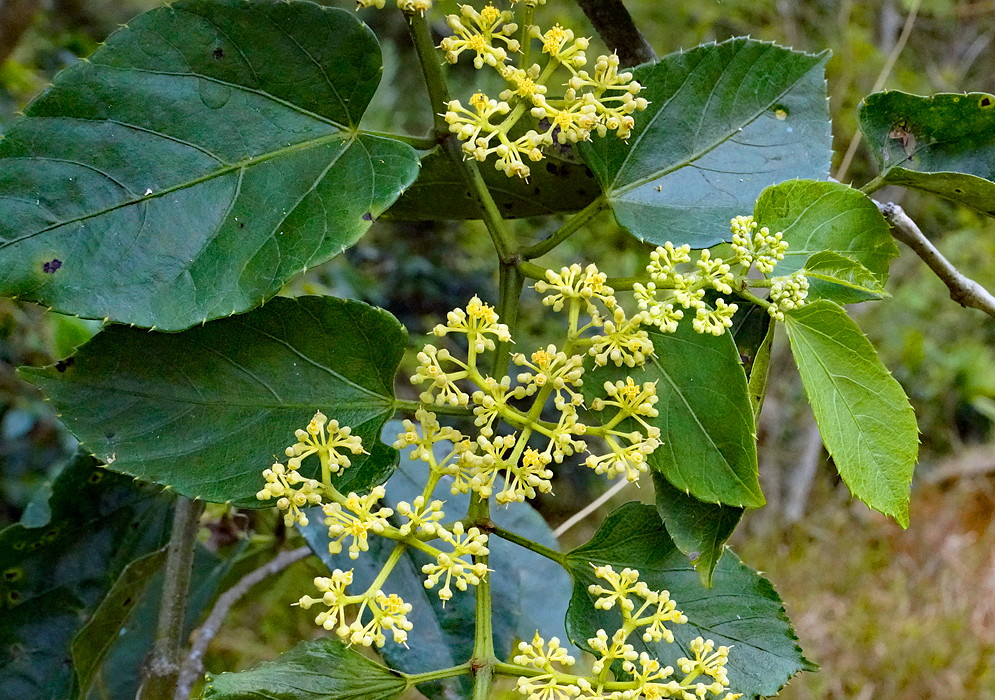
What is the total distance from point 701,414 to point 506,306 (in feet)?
0.51

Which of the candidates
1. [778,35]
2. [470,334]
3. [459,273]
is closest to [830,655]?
[459,273]

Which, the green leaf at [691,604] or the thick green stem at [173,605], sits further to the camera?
the thick green stem at [173,605]

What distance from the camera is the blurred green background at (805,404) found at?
2.73 meters


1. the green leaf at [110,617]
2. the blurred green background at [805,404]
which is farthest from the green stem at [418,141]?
the blurred green background at [805,404]

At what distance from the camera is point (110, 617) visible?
0.75 metres

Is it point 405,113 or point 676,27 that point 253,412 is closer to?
point 405,113

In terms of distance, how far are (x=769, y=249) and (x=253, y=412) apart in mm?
376

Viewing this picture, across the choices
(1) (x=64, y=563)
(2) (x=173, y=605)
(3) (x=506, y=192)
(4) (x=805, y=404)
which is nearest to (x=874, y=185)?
(3) (x=506, y=192)

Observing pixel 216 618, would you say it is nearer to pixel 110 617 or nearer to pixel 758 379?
pixel 110 617

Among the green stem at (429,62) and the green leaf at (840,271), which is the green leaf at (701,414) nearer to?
the green leaf at (840,271)

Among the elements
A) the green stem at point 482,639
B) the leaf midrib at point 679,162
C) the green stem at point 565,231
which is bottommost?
the green stem at point 482,639

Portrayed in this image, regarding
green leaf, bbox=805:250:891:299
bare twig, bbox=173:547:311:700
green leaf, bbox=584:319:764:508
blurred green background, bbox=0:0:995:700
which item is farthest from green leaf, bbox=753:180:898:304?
blurred green background, bbox=0:0:995:700

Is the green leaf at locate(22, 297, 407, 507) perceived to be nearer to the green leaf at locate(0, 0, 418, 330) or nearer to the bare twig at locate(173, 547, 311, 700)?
the green leaf at locate(0, 0, 418, 330)

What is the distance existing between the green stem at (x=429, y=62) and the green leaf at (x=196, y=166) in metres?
0.04
